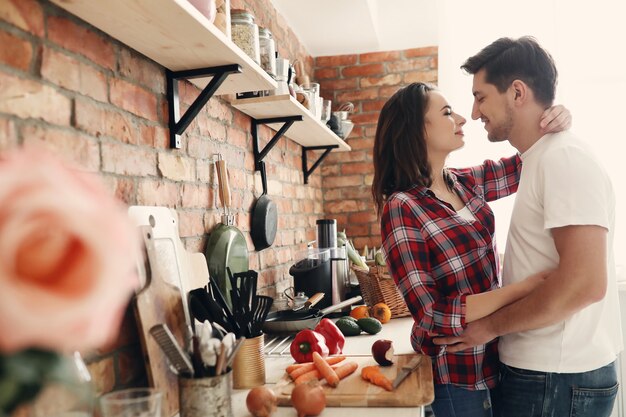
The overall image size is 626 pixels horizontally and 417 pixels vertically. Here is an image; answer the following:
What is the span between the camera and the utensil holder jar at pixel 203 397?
3.09ft

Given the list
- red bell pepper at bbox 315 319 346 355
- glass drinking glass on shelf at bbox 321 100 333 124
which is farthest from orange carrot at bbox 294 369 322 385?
glass drinking glass on shelf at bbox 321 100 333 124

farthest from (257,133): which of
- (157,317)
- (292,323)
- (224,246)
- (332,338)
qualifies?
(157,317)

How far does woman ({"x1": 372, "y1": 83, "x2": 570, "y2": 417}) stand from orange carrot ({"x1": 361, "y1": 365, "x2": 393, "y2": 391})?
0.19 meters

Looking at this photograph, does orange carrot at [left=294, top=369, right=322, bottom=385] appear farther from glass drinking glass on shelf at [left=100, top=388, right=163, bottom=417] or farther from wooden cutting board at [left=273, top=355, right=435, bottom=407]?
glass drinking glass on shelf at [left=100, top=388, right=163, bottom=417]

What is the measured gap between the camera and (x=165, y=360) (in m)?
1.12

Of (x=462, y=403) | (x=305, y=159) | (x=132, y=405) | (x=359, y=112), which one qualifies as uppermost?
(x=359, y=112)

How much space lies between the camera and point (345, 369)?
1.37 meters

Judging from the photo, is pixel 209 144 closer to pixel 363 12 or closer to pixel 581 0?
pixel 363 12

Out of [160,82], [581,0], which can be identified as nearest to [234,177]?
[160,82]

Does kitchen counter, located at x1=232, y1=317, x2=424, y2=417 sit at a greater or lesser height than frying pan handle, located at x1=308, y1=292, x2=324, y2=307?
lesser

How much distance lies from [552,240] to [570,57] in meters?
2.07

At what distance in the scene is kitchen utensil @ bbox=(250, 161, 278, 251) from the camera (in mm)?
2027

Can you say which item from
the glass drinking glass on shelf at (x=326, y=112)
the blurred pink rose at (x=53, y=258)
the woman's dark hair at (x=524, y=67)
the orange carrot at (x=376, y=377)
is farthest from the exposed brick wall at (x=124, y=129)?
the woman's dark hair at (x=524, y=67)

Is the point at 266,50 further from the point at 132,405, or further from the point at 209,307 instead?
the point at 132,405
